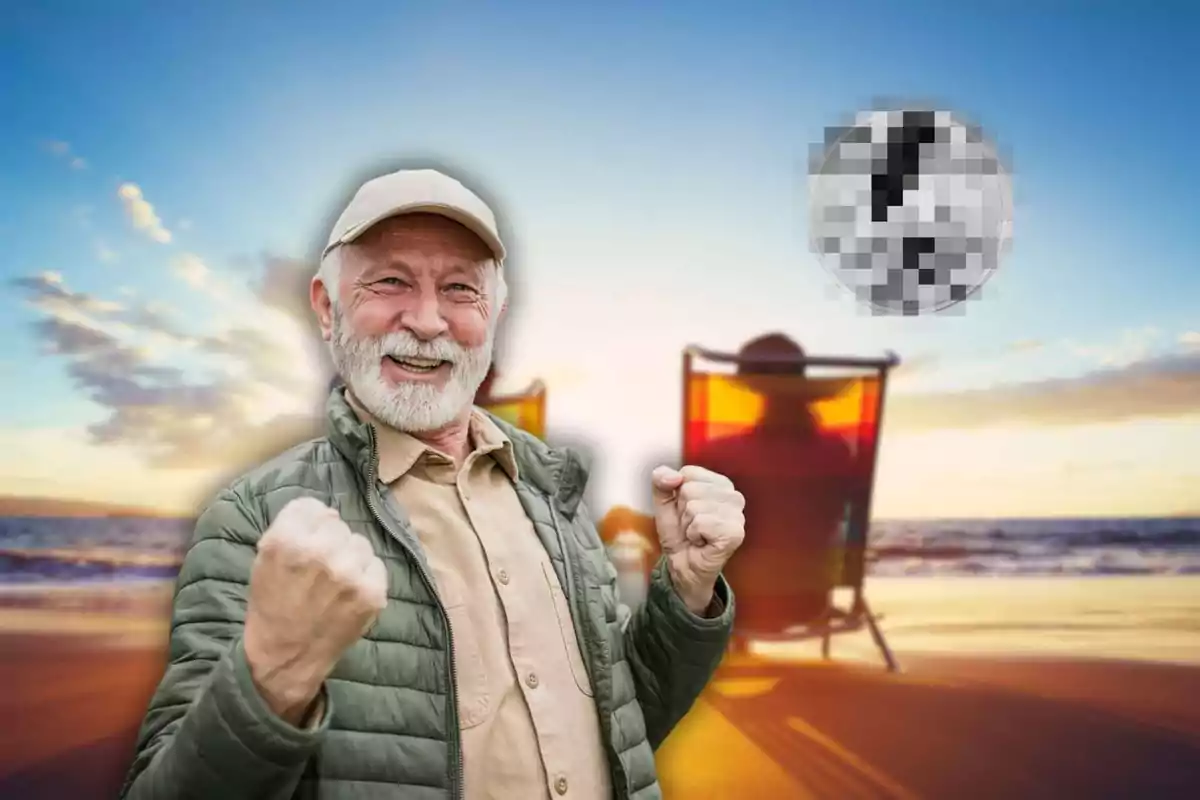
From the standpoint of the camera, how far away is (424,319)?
1094mm

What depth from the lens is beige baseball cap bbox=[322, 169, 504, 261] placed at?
1071 mm

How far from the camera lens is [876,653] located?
6.81 feet

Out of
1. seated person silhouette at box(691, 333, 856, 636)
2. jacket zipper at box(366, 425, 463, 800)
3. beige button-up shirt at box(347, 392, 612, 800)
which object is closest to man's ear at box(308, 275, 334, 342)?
beige button-up shirt at box(347, 392, 612, 800)

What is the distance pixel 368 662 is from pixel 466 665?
0.37 feet

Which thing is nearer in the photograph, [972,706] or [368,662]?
[368,662]

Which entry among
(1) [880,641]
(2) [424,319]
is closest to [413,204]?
(2) [424,319]

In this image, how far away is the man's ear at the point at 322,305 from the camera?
3.85ft

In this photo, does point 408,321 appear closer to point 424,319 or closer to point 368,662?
point 424,319

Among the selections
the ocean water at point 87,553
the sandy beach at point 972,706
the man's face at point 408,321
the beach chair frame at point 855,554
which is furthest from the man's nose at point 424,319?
the sandy beach at point 972,706

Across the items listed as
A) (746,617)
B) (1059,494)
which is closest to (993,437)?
(1059,494)

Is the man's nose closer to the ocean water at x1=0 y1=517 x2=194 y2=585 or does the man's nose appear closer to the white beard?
the white beard

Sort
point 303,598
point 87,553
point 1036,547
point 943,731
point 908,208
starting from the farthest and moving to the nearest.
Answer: point 1036,547, point 943,731, point 908,208, point 87,553, point 303,598

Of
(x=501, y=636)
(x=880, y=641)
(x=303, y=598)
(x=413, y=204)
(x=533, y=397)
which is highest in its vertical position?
(x=413, y=204)

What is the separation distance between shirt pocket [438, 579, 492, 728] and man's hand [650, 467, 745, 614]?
1.10 feet
